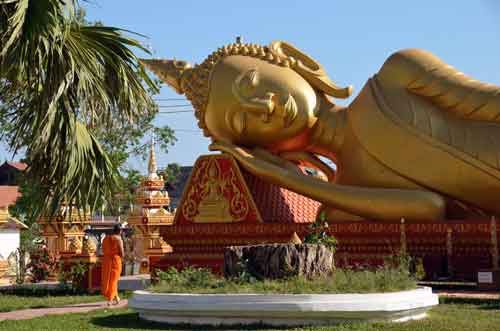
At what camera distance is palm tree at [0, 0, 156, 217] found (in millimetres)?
10461

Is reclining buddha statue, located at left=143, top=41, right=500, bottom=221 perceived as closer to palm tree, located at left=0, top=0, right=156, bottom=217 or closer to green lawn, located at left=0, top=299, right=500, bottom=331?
green lawn, located at left=0, top=299, right=500, bottom=331

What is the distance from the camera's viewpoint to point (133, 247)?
27.1 m

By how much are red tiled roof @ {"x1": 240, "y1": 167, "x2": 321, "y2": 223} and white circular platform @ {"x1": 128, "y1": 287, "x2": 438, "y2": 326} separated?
297 inches

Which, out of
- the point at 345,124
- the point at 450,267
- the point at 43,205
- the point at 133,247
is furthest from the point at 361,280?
the point at 133,247

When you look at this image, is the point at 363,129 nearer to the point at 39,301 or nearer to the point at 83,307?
the point at 83,307

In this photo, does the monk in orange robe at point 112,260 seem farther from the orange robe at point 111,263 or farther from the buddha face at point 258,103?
the buddha face at point 258,103

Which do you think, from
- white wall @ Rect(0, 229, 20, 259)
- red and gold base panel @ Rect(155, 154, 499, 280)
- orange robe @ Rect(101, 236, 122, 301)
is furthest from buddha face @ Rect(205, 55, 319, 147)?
white wall @ Rect(0, 229, 20, 259)

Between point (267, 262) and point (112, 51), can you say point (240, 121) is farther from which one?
point (267, 262)

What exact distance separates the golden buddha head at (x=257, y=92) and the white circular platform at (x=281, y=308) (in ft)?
24.6

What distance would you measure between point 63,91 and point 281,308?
4.13m

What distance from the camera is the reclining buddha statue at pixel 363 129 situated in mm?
15375

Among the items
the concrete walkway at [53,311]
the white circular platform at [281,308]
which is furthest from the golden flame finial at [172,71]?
the white circular platform at [281,308]

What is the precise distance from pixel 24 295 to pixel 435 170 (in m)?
8.23

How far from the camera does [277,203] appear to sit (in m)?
17.5
